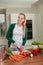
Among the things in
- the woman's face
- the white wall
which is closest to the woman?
the woman's face

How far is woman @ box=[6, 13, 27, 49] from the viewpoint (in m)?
1.37

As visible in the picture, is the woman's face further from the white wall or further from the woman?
the white wall

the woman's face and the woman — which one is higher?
the woman's face

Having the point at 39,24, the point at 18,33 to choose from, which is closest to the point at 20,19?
the point at 18,33

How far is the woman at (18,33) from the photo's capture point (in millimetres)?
1373

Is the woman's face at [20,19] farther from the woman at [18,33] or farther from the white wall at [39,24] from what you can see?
the white wall at [39,24]

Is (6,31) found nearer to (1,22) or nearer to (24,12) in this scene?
(1,22)

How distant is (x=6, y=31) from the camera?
1397mm

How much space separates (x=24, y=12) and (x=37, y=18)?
0.19 meters

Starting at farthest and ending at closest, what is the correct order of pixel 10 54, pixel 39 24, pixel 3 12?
pixel 39 24
pixel 3 12
pixel 10 54

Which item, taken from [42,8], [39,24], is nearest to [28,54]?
[39,24]

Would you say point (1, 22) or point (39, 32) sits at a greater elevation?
point (1, 22)

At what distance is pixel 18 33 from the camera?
1.41 m

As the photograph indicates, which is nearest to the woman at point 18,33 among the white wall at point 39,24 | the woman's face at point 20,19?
the woman's face at point 20,19
